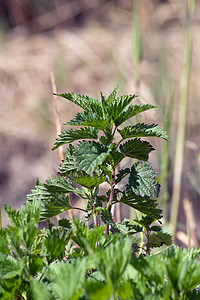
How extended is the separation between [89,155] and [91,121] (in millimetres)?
43

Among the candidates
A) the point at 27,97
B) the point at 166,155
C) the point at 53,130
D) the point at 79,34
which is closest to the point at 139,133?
the point at 166,155

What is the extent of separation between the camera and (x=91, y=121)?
0.49 m

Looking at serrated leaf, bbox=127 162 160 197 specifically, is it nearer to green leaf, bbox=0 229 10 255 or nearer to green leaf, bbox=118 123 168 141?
green leaf, bbox=118 123 168 141

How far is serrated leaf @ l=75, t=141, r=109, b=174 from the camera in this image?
0.48 m

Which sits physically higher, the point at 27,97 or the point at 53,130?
the point at 27,97

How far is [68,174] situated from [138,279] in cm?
18

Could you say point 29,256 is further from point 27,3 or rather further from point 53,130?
point 27,3

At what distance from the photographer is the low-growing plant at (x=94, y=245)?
14.6 inches

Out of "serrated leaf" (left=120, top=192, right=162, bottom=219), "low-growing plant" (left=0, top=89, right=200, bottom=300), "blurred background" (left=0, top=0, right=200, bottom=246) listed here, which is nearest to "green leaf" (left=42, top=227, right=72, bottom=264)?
"low-growing plant" (left=0, top=89, right=200, bottom=300)

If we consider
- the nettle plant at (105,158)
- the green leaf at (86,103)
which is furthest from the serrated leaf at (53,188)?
the green leaf at (86,103)

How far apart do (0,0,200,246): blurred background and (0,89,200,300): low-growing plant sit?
4.60ft

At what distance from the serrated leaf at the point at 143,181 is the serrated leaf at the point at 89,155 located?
5 centimetres

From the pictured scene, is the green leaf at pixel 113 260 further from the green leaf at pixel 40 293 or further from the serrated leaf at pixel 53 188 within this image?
the serrated leaf at pixel 53 188

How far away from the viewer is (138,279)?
41 cm
